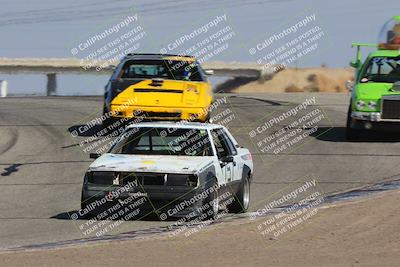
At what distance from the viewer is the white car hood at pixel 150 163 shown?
1119cm

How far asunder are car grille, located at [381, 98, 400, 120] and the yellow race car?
3432 millimetres

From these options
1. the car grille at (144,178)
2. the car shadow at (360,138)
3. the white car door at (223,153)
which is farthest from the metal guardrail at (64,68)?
the car grille at (144,178)

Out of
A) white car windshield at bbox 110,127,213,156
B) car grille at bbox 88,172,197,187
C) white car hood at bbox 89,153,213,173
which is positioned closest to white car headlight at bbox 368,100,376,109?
white car windshield at bbox 110,127,213,156

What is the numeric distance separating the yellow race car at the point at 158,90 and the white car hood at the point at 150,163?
6180mm

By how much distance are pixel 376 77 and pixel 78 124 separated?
22.0ft

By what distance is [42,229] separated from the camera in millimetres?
10812

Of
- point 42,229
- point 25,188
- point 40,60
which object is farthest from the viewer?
point 40,60

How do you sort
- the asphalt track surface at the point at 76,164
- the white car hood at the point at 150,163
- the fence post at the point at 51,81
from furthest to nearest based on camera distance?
the fence post at the point at 51,81 → the asphalt track surface at the point at 76,164 → the white car hood at the point at 150,163

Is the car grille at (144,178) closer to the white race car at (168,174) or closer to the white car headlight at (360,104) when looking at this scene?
the white race car at (168,174)

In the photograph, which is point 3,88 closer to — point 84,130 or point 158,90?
point 84,130

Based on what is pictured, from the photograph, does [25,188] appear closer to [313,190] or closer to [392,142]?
[313,190]

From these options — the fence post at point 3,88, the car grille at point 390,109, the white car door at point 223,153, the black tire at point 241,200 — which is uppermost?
the white car door at point 223,153

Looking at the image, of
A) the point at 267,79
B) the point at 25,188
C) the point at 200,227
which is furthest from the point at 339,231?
the point at 267,79

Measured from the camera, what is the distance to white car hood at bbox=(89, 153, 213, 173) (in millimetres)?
11188
